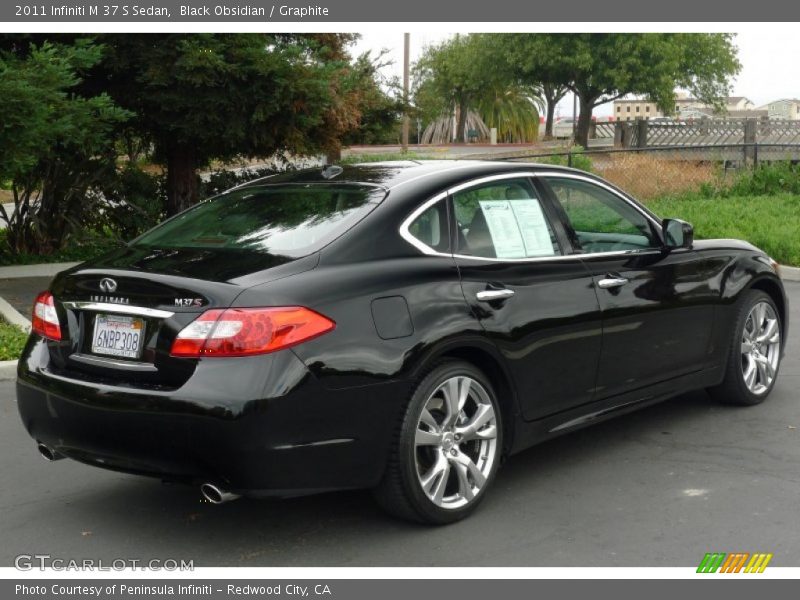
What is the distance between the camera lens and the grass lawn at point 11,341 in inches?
341

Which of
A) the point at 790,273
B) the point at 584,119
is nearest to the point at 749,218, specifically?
the point at 790,273

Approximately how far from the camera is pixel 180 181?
16.7 metres

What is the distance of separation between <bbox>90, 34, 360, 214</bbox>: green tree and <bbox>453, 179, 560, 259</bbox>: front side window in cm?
842

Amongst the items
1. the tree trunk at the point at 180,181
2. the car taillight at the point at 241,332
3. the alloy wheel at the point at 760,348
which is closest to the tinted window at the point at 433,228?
the car taillight at the point at 241,332

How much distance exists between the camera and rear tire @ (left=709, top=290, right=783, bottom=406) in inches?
276

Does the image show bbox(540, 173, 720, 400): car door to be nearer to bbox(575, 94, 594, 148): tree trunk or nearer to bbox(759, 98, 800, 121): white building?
bbox(575, 94, 594, 148): tree trunk

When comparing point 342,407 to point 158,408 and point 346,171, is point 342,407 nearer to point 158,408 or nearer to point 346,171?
point 158,408

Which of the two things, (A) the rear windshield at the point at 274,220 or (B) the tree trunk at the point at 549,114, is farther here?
(B) the tree trunk at the point at 549,114

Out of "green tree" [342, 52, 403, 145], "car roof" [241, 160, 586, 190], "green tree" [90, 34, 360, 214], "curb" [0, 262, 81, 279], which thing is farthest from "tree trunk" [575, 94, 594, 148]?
"car roof" [241, 160, 586, 190]

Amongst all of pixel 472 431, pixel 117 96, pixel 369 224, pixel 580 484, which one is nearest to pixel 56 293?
pixel 369 224

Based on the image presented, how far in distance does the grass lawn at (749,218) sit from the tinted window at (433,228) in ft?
32.8

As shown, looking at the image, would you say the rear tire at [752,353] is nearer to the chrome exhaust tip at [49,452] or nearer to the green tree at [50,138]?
the chrome exhaust tip at [49,452]

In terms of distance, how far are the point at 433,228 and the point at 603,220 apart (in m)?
1.61

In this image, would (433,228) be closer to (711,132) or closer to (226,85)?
(226,85)
